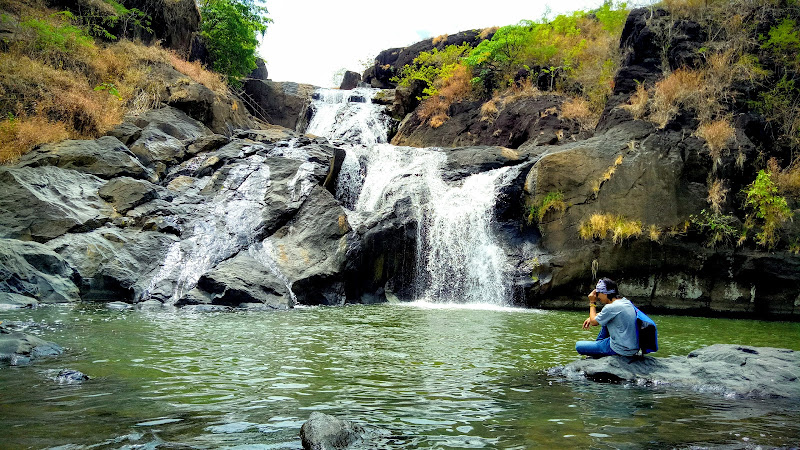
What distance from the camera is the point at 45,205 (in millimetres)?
14820

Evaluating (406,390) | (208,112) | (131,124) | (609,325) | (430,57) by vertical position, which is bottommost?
(406,390)

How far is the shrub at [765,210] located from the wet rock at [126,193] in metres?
18.4

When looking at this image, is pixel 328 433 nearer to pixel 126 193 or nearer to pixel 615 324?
pixel 615 324

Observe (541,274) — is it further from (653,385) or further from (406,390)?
(406,390)

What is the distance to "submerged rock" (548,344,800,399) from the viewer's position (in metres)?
6.24

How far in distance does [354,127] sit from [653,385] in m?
25.7

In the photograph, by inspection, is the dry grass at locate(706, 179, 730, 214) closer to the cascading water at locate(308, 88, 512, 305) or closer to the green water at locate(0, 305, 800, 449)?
the cascading water at locate(308, 88, 512, 305)

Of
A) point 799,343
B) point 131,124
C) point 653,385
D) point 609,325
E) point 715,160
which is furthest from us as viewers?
point 131,124

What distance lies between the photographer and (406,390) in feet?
20.1

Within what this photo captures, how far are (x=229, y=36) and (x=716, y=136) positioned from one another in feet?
82.2

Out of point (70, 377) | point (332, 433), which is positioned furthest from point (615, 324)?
point (70, 377)

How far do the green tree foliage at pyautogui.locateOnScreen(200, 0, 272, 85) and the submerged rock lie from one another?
27.7 meters

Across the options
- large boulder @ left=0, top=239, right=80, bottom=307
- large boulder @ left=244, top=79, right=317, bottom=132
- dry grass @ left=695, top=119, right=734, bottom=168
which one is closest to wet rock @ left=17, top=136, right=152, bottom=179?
large boulder @ left=0, top=239, right=80, bottom=307

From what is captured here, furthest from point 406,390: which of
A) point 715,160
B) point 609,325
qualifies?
point 715,160
